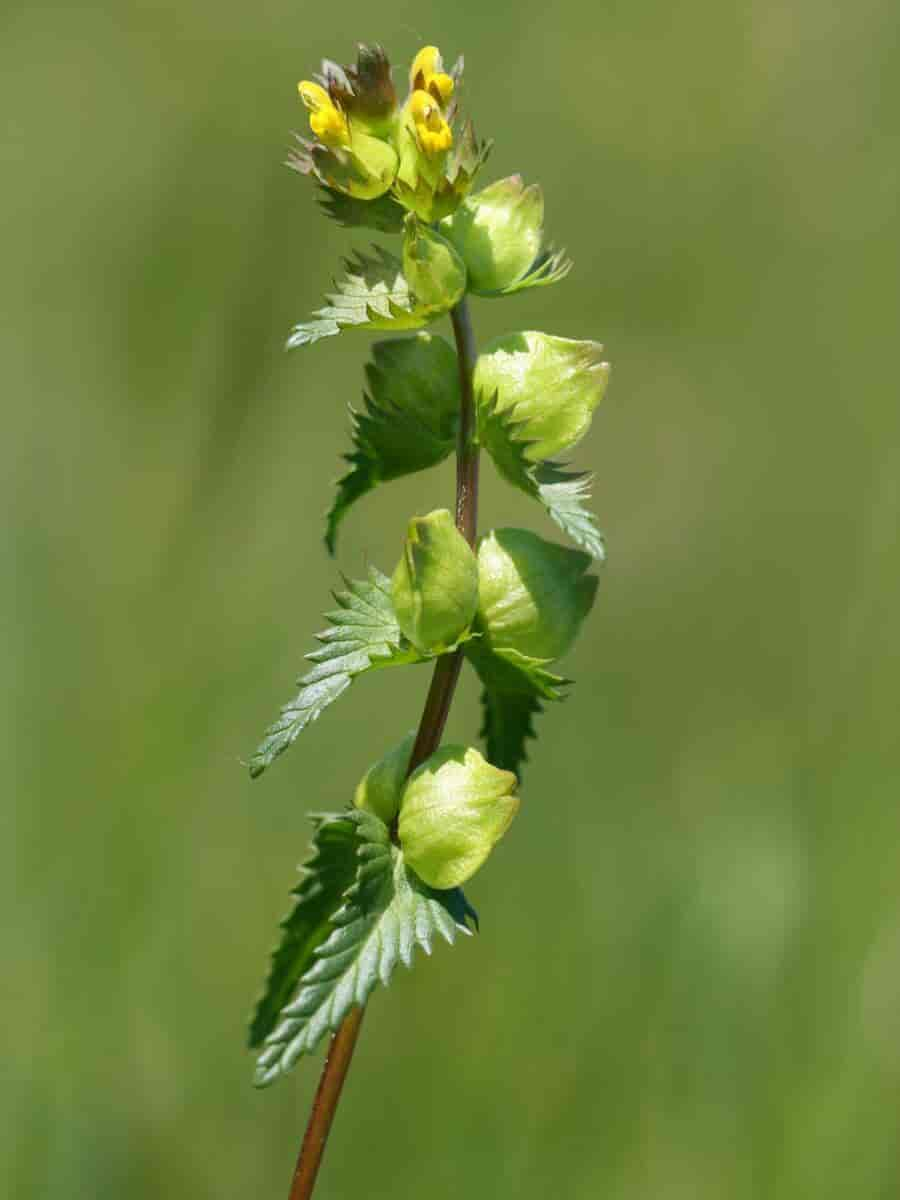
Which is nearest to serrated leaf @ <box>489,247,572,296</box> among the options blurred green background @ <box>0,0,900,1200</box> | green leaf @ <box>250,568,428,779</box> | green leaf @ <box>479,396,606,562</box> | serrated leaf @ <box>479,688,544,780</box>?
green leaf @ <box>479,396,606,562</box>

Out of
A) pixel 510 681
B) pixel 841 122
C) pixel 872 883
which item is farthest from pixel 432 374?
pixel 841 122

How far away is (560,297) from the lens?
214 inches

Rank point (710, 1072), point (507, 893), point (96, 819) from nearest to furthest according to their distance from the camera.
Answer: point (710, 1072), point (96, 819), point (507, 893)

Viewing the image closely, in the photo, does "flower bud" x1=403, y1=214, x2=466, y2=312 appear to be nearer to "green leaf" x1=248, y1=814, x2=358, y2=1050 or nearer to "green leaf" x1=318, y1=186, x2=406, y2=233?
"green leaf" x1=318, y1=186, x2=406, y2=233

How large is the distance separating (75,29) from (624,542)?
8.40 feet

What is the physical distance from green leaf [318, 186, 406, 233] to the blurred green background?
4.55 ft

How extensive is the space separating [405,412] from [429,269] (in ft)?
0.62

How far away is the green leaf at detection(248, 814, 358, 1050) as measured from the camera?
181 centimetres

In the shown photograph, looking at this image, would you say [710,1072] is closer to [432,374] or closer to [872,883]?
[872,883]

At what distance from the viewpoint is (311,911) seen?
1922 millimetres

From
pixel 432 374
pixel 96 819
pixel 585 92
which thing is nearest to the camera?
pixel 432 374

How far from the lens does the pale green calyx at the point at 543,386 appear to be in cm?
178

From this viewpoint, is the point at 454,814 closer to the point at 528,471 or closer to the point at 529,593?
the point at 529,593

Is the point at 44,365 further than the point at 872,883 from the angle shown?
Yes
